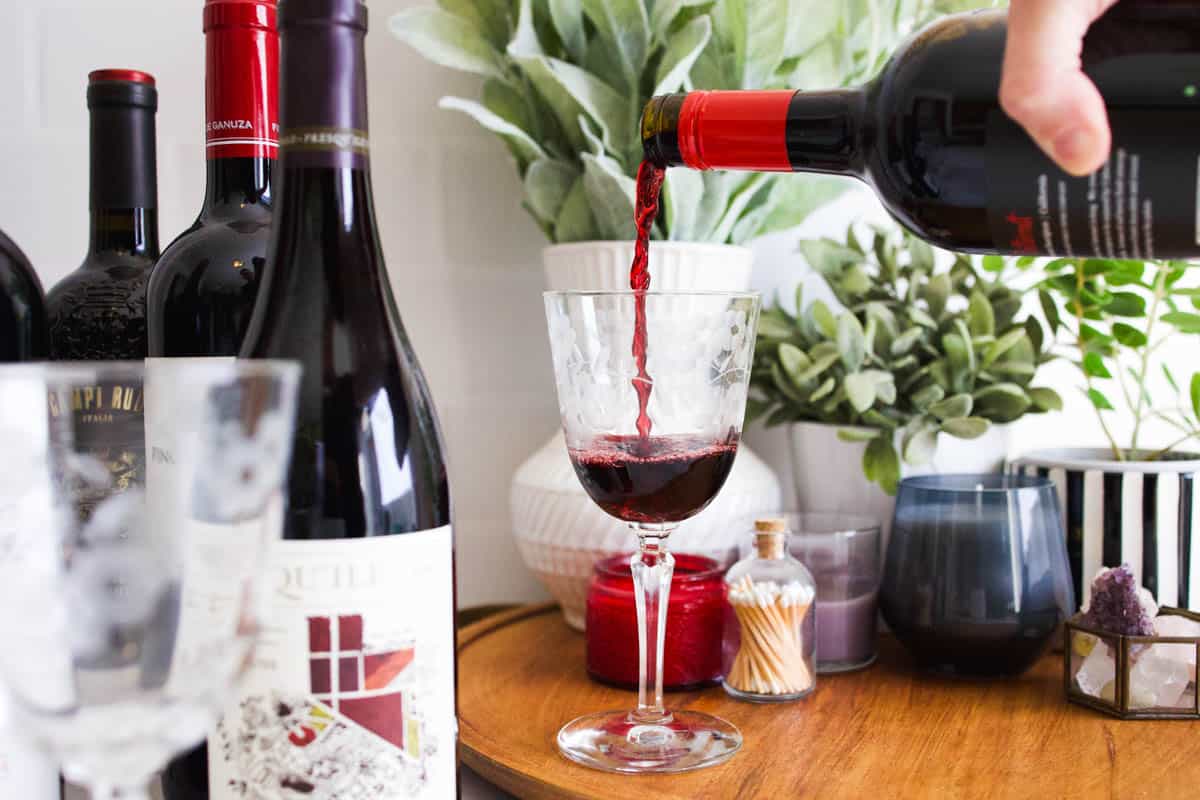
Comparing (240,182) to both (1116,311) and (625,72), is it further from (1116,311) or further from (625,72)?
(1116,311)

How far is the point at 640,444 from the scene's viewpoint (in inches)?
27.4

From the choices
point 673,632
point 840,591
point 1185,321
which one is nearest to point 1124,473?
point 1185,321

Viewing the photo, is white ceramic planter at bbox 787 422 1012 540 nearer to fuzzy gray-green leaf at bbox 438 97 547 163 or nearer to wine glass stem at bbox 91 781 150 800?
fuzzy gray-green leaf at bbox 438 97 547 163

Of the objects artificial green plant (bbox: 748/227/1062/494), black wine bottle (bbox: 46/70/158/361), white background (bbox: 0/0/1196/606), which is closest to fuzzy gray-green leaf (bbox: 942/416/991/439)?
artificial green plant (bbox: 748/227/1062/494)

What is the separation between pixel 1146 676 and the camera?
2.59ft

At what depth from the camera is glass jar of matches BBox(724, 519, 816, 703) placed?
819 millimetres

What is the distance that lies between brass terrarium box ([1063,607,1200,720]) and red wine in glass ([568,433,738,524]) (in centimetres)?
32

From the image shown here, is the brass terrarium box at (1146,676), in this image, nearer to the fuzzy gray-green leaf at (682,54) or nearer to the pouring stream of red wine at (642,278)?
the pouring stream of red wine at (642,278)

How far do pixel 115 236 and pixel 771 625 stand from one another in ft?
1.75

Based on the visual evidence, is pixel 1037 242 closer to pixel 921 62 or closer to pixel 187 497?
pixel 921 62

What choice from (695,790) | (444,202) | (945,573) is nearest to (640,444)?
(695,790)

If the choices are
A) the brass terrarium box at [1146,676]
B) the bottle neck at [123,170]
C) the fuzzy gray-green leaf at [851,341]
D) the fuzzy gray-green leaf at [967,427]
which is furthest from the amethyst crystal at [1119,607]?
the bottle neck at [123,170]

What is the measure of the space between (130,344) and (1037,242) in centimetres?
56

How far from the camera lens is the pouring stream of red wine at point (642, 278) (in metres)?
0.69
